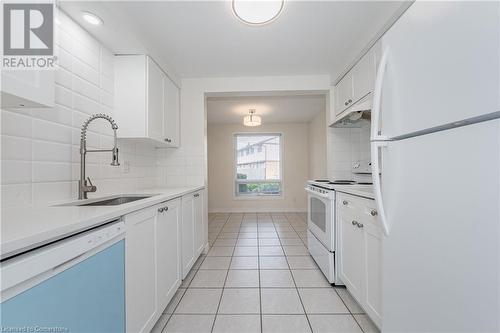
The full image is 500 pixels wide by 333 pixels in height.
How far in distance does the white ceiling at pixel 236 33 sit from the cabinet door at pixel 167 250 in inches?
55.8

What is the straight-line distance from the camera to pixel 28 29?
90 centimetres

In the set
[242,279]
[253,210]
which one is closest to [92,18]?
[242,279]

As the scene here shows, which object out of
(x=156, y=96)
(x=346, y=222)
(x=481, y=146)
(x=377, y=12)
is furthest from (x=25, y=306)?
(x=377, y=12)

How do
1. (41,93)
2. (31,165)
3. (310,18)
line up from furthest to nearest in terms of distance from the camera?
1. (310,18)
2. (31,165)
3. (41,93)

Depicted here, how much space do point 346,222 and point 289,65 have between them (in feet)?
5.86

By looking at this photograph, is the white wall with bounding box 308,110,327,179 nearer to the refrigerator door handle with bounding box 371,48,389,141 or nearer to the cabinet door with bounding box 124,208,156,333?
the refrigerator door handle with bounding box 371,48,389,141

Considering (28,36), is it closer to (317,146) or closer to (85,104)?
(85,104)

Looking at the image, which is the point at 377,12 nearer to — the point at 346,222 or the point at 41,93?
the point at 346,222

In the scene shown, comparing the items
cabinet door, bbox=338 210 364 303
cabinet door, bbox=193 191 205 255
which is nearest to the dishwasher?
cabinet door, bbox=193 191 205 255

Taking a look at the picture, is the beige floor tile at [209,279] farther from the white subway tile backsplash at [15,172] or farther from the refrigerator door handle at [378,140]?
the refrigerator door handle at [378,140]

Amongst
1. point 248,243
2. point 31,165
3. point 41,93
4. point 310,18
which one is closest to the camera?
point 41,93

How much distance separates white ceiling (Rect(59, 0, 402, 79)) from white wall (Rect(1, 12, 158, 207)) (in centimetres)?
23

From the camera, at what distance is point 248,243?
122 inches

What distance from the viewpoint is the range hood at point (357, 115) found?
1.84 metres
